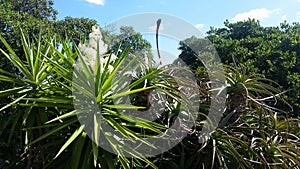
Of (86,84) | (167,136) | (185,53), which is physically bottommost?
(167,136)

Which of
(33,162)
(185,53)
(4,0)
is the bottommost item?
(33,162)

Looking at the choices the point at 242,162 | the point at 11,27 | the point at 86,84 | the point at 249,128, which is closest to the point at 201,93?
the point at 249,128

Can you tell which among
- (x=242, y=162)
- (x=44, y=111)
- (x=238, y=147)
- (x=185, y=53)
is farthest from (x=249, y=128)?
(x=185, y=53)

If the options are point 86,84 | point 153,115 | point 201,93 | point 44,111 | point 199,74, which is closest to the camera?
point 86,84

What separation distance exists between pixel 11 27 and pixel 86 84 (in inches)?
247

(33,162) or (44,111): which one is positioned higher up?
(44,111)

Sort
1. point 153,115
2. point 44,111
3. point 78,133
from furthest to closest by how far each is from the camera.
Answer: point 153,115 → point 44,111 → point 78,133

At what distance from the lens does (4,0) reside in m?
9.05

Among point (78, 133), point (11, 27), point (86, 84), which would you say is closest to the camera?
point (78, 133)

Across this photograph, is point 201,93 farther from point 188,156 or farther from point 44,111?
point 44,111

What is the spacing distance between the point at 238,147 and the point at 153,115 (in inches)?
24.1

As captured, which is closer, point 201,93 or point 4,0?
point 201,93

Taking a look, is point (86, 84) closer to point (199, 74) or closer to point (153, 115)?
point (153, 115)

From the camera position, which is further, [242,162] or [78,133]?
[242,162]
